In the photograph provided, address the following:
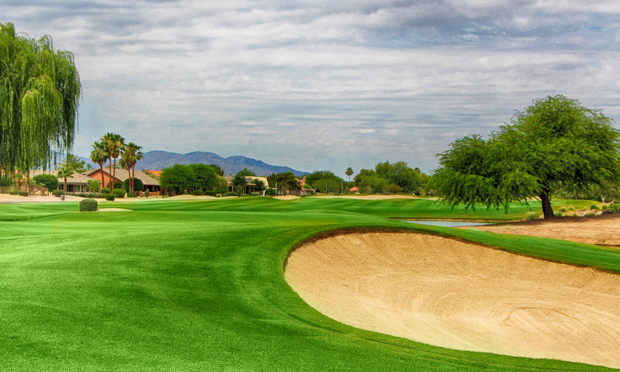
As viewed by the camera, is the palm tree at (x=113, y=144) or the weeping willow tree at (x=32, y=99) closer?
the weeping willow tree at (x=32, y=99)

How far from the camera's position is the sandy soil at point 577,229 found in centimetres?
2387

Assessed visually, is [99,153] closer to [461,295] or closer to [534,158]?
[534,158]

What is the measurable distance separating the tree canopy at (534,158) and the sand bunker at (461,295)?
14.4 m

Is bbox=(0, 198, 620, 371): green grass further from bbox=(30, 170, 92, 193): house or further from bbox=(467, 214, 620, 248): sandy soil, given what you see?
bbox=(30, 170, 92, 193): house

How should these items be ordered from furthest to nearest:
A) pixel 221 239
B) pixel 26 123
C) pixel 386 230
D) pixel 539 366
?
pixel 26 123
pixel 386 230
pixel 221 239
pixel 539 366

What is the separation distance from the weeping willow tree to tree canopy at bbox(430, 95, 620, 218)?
2504 centimetres

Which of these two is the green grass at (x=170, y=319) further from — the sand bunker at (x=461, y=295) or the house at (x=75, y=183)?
the house at (x=75, y=183)

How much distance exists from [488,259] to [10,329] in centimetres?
1479

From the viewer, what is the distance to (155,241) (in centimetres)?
1130

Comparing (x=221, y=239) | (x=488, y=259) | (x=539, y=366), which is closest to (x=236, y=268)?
(x=221, y=239)

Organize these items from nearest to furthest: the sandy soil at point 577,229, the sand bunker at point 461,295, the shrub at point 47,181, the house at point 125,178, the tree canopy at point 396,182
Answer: the sand bunker at point 461,295
the sandy soil at point 577,229
the shrub at point 47,181
the house at point 125,178
the tree canopy at point 396,182

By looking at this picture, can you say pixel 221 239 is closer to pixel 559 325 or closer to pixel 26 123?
pixel 559 325

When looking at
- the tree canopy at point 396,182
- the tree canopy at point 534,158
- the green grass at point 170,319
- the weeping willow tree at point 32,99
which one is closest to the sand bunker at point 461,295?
the green grass at point 170,319

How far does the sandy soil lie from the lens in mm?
23866
